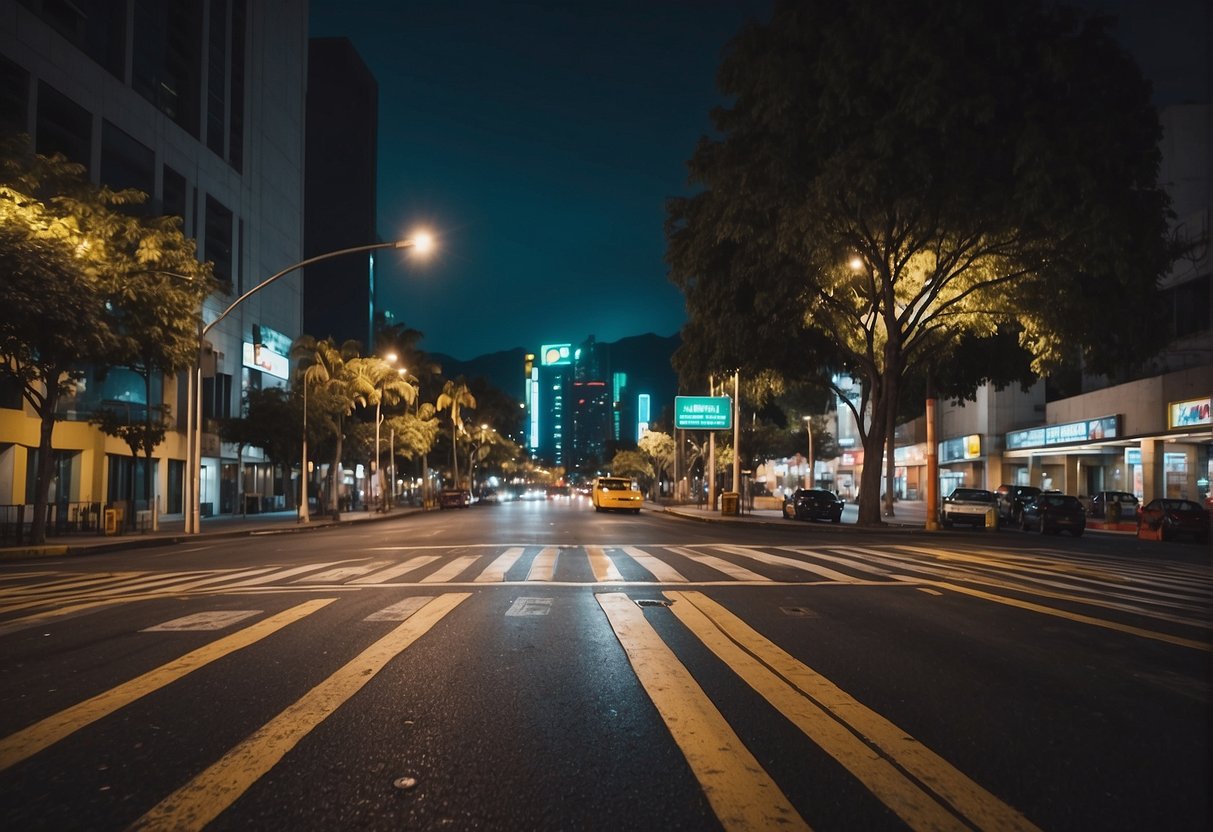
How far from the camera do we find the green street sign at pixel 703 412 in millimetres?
48812

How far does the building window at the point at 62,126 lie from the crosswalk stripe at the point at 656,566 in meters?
31.4

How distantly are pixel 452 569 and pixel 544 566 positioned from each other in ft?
5.23

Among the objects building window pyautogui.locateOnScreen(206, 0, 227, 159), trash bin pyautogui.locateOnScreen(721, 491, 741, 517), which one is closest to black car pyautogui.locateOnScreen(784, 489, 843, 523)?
trash bin pyautogui.locateOnScreen(721, 491, 741, 517)

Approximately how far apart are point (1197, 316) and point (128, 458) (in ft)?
163

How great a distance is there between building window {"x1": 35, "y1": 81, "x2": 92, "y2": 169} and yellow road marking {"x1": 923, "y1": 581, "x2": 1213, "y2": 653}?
125ft

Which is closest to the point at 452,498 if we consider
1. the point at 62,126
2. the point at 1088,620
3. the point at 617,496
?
the point at 617,496

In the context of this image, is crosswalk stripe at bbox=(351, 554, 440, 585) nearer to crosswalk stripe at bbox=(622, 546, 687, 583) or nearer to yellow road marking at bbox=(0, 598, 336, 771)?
crosswalk stripe at bbox=(622, 546, 687, 583)

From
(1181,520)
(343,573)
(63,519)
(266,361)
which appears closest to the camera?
(343,573)

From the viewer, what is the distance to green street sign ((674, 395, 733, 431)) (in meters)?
48.8

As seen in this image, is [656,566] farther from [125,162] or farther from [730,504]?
[125,162]

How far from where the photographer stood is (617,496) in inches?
1871

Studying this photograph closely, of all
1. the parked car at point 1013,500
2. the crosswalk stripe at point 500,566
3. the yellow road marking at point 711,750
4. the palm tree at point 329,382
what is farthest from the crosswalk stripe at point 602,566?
the parked car at point 1013,500

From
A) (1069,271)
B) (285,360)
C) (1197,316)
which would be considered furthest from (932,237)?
(285,360)

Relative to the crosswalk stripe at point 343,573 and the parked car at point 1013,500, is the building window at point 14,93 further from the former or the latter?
the parked car at point 1013,500
